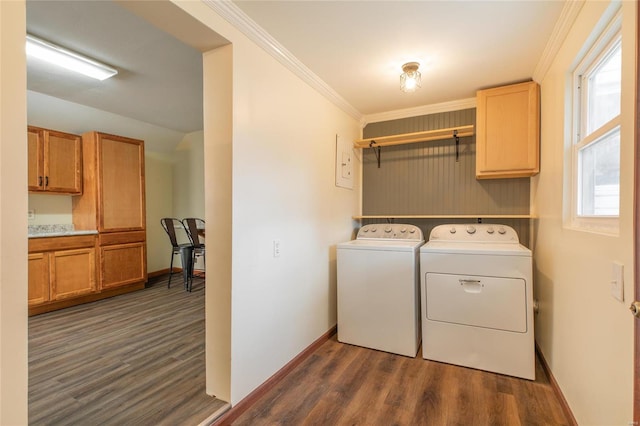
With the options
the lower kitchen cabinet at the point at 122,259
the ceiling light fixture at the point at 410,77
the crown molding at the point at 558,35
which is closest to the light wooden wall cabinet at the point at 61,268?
the lower kitchen cabinet at the point at 122,259

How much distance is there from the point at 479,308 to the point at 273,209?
1.64 m

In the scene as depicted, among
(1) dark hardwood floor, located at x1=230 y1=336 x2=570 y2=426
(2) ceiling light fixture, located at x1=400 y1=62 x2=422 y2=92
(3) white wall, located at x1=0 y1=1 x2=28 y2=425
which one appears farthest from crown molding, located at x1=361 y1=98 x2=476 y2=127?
(3) white wall, located at x1=0 y1=1 x2=28 y2=425

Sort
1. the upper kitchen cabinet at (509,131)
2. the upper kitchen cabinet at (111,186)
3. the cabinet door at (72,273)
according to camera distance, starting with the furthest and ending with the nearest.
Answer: the upper kitchen cabinet at (111,186), the cabinet door at (72,273), the upper kitchen cabinet at (509,131)

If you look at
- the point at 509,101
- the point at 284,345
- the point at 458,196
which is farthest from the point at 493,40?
the point at 284,345

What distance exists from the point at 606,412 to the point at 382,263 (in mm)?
1459

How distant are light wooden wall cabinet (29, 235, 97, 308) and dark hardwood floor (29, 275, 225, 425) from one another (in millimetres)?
206

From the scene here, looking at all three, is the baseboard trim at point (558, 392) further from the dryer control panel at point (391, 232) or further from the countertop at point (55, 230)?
the countertop at point (55, 230)

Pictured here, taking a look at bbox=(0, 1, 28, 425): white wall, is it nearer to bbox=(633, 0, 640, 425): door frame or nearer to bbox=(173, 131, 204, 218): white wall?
bbox=(633, 0, 640, 425): door frame

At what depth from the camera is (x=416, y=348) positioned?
2381mm

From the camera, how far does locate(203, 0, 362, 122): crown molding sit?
5.01ft

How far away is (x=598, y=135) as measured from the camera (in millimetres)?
1357

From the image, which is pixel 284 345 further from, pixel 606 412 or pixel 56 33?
pixel 56 33

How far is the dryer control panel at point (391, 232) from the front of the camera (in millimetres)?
2991

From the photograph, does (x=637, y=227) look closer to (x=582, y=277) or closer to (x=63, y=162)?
(x=582, y=277)
